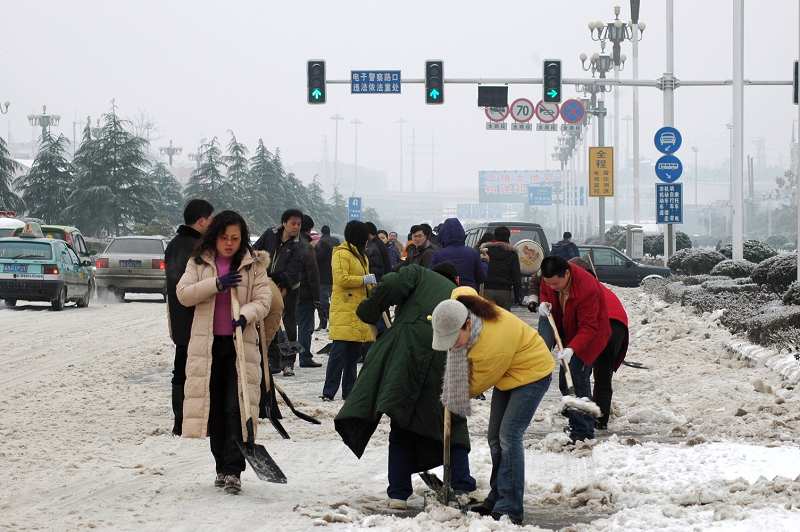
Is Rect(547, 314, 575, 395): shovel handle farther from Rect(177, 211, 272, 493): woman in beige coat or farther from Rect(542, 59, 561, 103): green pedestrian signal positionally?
Rect(542, 59, 561, 103): green pedestrian signal

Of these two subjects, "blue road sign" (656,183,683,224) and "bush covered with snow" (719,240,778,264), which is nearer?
"blue road sign" (656,183,683,224)

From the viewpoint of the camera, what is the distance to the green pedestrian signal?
34438 mm

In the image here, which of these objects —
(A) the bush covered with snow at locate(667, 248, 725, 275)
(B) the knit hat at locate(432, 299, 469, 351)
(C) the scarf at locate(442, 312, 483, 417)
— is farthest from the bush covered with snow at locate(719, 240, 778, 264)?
(B) the knit hat at locate(432, 299, 469, 351)

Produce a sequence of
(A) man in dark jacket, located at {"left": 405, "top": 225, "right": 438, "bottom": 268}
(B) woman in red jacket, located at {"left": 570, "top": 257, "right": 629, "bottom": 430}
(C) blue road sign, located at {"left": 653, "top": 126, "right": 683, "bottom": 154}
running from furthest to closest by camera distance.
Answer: (C) blue road sign, located at {"left": 653, "top": 126, "right": 683, "bottom": 154}
(A) man in dark jacket, located at {"left": 405, "top": 225, "right": 438, "bottom": 268}
(B) woman in red jacket, located at {"left": 570, "top": 257, "right": 629, "bottom": 430}

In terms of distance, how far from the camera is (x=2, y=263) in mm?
26625

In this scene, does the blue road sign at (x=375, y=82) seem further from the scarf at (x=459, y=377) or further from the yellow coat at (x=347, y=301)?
the scarf at (x=459, y=377)

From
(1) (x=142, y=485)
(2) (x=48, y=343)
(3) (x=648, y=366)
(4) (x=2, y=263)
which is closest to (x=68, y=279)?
(4) (x=2, y=263)

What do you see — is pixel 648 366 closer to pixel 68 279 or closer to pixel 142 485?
pixel 142 485

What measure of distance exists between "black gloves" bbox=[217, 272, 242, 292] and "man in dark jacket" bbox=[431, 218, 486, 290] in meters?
5.49

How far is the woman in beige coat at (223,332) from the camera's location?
793 cm

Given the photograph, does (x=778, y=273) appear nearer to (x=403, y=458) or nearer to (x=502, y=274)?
(x=502, y=274)

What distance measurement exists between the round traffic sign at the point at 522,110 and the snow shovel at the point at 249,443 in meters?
50.0

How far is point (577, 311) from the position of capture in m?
10.0

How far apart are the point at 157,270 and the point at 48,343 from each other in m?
10.8
